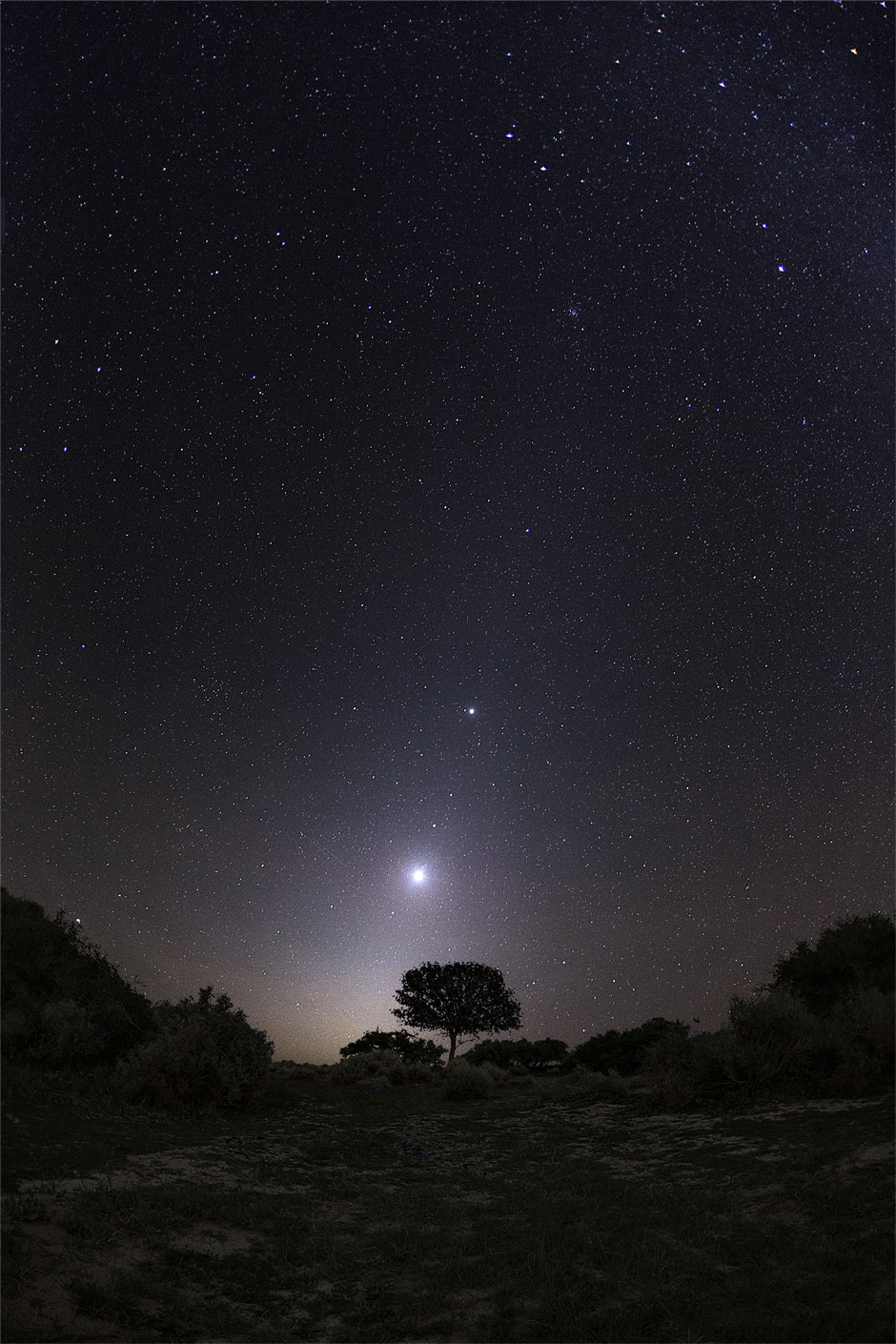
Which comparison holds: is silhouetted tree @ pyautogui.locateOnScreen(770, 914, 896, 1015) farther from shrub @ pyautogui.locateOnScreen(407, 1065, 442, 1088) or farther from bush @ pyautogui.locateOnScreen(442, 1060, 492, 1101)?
shrub @ pyautogui.locateOnScreen(407, 1065, 442, 1088)

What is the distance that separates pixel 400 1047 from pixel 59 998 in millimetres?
34802

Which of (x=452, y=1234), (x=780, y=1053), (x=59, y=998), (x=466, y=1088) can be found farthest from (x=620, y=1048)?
(x=452, y=1234)

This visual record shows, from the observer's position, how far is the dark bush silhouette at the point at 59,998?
16578 mm

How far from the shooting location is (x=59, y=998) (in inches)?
733

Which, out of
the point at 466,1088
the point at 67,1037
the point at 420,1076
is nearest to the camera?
the point at 67,1037

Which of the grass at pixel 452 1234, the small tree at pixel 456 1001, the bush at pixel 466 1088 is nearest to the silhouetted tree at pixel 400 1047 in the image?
the small tree at pixel 456 1001

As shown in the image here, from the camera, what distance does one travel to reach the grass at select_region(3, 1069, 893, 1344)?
7.80m

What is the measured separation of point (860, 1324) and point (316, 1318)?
17.6 feet

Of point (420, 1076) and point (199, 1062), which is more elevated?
point (199, 1062)

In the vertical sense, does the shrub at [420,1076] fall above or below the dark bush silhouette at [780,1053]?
below

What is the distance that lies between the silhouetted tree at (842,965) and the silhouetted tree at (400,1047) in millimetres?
32589

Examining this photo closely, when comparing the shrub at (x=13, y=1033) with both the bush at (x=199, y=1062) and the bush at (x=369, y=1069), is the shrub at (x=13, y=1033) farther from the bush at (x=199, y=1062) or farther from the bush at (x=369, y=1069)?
the bush at (x=369, y=1069)

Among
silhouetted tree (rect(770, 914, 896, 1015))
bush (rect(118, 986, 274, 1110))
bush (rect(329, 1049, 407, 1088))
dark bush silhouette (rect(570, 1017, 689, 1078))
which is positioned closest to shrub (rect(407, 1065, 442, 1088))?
bush (rect(329, 1049, 407, 1088))

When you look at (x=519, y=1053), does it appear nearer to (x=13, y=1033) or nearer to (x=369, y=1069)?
(x=369, y=1069)
